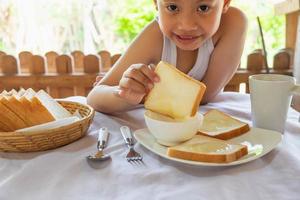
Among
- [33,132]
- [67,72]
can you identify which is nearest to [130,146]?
[33,132]

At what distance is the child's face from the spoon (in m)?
0.33

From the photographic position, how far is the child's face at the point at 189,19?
75 centimetres

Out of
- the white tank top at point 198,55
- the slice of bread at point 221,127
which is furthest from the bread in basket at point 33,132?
the white tank top at point 198,55

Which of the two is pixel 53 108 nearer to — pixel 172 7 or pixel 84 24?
pixel 172 7

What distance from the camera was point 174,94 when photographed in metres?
0.57

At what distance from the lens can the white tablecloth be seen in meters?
0.42

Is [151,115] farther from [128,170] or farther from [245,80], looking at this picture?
[245,80]

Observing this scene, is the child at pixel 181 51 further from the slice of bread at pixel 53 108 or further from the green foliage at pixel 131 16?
the green foliage at pixel 131 16

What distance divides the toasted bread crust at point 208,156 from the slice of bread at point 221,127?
8cm

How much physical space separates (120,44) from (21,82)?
4.14ft

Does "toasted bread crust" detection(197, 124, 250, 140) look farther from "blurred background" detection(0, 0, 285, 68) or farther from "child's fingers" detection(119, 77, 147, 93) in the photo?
"blurred background" detection(0, 0, 285, 68)

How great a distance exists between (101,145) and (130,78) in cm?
15

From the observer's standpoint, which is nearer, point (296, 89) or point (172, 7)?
point (296, 89)

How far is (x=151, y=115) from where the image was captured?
0.58 m
